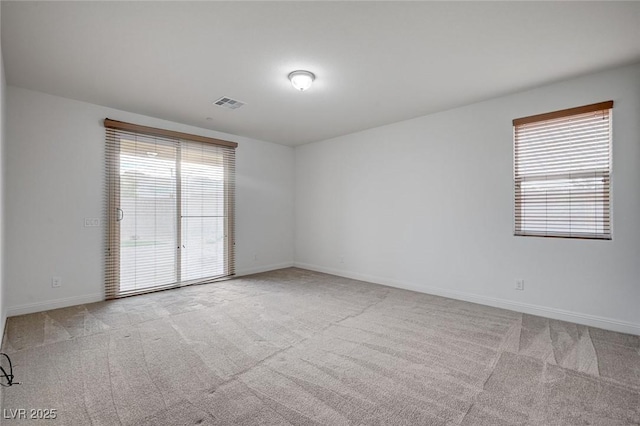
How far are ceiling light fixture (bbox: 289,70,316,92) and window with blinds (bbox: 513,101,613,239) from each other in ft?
8.50

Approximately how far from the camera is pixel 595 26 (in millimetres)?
2338

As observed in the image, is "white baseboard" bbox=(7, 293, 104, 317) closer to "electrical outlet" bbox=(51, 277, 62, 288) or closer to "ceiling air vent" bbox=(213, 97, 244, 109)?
"electrical outlet" bbox=(51, 277, 62, 288)

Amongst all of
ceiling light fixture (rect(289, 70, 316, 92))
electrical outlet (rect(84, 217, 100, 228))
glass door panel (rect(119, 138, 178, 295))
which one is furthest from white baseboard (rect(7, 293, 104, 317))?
ceiling light fixture (rect(289, 70, 316, 92))

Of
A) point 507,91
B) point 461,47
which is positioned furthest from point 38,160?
point 507,91

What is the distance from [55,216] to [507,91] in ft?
19.1

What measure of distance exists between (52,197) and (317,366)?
3.87 metres

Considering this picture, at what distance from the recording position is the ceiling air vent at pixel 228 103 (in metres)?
3.85

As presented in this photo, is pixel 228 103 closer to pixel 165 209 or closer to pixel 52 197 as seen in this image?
pixel 165 209

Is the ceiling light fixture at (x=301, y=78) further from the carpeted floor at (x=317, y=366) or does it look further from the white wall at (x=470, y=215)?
the carpeted floor at (x=317, y=366)

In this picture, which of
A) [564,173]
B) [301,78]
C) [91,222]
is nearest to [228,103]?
[301,78]

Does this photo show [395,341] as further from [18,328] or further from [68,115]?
[68,115]

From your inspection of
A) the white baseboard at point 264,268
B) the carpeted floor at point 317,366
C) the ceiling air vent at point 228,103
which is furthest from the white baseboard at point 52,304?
the ceiling air vent at point 228,103

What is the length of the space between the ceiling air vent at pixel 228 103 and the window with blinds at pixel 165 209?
1172 millimetres

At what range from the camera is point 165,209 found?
462 cm
